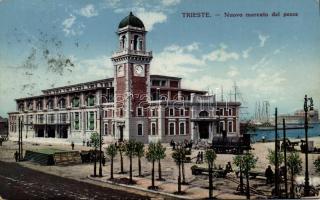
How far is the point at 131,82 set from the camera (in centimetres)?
6844

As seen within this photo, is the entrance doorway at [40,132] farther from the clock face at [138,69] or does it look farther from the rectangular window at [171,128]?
the rectangular window at [171,128]

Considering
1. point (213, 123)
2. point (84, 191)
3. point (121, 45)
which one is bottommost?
point (84, 191)

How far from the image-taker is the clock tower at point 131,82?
2655 inches

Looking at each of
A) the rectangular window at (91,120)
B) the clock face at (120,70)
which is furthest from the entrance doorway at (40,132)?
the clock face at (120,70)

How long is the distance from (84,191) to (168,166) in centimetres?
1366

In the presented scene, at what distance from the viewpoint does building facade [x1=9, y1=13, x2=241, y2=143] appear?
68.3 m

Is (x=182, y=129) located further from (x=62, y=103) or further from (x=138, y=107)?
(x=62, y=103)

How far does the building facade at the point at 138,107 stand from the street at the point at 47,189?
1178 inches

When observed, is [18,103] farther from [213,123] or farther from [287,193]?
[287,193]

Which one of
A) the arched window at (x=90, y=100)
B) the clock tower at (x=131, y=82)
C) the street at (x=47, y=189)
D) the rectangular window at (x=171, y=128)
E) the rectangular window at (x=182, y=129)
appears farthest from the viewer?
the arched window at (x=90, y=100)

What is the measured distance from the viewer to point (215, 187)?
31.5 meters

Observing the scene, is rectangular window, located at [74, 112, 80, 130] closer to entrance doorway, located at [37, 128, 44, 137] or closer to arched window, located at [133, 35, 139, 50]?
entrance doorway, located at [37, 128, 44, 137]

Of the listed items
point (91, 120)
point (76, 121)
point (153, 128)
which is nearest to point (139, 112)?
point (153, 128)

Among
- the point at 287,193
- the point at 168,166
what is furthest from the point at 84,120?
the point at 287,193
